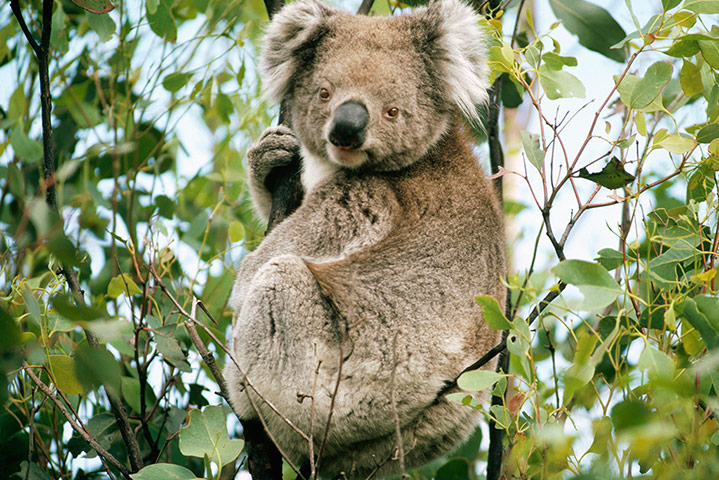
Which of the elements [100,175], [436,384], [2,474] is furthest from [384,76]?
[2,474]

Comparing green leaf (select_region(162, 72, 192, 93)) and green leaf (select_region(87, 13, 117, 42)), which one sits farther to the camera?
green leaf (select_region(162, 72, 192, 93))

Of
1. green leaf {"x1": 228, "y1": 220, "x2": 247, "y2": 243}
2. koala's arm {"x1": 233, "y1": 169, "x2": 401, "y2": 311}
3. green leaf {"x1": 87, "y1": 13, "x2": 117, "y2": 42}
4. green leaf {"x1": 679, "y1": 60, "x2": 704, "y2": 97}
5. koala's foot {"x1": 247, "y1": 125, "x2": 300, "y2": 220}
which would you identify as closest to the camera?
green leaf {"x1": 679, "y1": 60, "x2": 704, "y2": 97}

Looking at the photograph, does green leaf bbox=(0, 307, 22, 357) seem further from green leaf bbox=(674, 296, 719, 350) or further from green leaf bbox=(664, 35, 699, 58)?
green leaf bbox=(664, 35, 699, 58)

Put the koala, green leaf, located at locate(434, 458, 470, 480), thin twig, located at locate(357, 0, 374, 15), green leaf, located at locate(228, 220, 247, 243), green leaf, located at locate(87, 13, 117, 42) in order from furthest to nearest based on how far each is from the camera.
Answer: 1. thin twig, located at locate(357, 0, 374, 15)
2. green leaf, located at locate(228, 220, 247, 243)
3. green leaf, located at locate(87, 13, 117, 42)
4. green leaf, located at locate(434, 458, 470, 480)
5. the koala

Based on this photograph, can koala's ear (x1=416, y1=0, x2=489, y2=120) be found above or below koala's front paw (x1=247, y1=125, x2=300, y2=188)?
above

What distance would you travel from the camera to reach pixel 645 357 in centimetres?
171

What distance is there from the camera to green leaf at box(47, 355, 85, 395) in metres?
2.28

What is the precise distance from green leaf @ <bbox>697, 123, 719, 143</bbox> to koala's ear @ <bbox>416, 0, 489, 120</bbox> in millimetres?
1211

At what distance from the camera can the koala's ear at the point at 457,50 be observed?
3.38 meters

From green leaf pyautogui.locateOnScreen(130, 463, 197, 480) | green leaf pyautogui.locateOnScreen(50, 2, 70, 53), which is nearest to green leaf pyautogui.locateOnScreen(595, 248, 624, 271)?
green leaf pyautogui.locateOnScreen(130, 463, 197, 480)

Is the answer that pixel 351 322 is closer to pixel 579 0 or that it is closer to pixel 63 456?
pixel 63 456

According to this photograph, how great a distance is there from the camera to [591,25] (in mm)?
3320

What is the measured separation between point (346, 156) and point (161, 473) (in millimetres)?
1628

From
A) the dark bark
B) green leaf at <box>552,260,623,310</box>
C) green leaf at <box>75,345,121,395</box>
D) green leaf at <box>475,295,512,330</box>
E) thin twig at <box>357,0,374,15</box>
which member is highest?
thin twig at <box>357,0,374,15</box>
